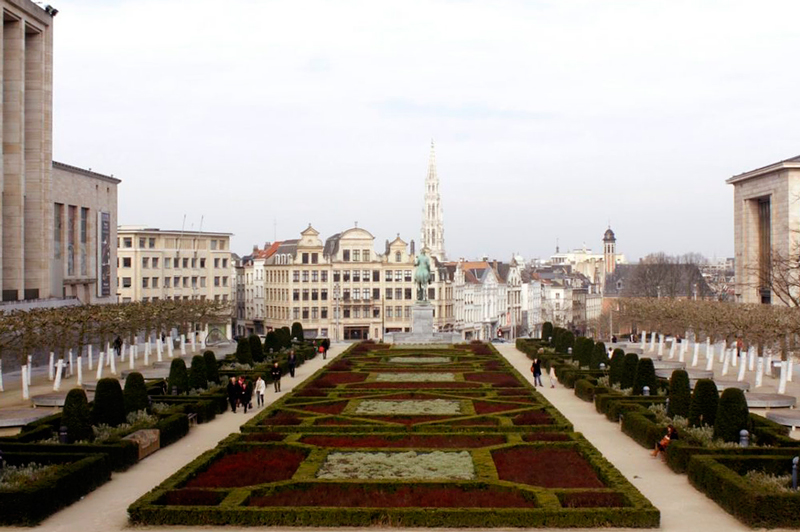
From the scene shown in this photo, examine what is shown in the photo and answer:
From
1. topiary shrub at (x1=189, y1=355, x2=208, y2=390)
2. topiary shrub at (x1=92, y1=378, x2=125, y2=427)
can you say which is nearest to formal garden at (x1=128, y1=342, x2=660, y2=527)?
topiary shrub at (x1=92, y1=378, x2=125, y2=427)

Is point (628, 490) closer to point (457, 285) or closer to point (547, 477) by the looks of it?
point (547, 477)

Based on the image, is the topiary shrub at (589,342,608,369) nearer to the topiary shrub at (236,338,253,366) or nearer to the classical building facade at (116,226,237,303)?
the topiary shrub at (236,338,253,366)

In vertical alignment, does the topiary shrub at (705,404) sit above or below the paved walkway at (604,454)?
above

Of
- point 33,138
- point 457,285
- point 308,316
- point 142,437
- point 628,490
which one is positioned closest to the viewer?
point 628,490

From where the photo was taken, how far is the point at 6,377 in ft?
168

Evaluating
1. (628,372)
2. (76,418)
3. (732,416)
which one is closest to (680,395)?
(732,416)

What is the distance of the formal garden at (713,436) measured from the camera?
19688 millimetres

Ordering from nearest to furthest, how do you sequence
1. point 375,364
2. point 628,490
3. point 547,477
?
point 628,490, point 547,477, point 375,364

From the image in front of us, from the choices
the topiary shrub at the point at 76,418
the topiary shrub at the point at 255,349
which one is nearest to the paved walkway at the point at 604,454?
the topiary shrub at the point at 76,418

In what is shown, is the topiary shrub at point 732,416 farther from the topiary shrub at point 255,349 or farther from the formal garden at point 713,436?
the topiary shrub at point 255,349

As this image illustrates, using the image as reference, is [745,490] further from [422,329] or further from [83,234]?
[83,234]

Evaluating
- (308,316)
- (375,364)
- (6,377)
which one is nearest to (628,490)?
(375,364)

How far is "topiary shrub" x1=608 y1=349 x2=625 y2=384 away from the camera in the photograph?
41147 mm

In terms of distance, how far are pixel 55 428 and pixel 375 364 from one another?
27.3 m
